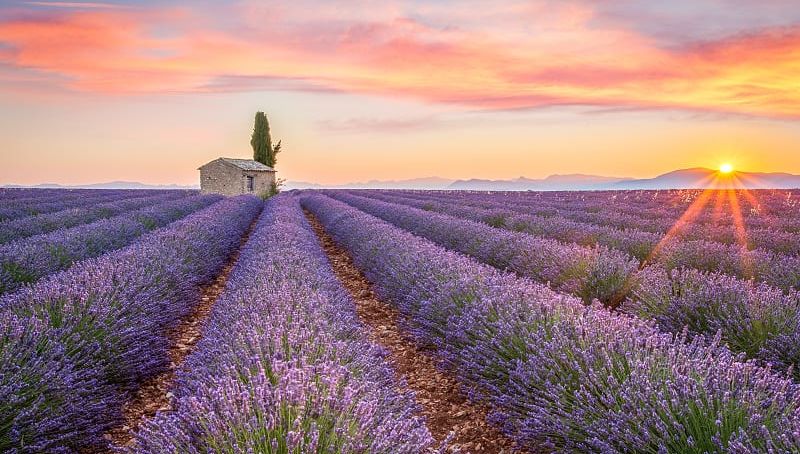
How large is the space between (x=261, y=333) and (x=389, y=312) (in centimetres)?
352

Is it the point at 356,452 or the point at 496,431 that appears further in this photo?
the point at 496,431

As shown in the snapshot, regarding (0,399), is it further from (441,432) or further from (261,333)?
(441,432)

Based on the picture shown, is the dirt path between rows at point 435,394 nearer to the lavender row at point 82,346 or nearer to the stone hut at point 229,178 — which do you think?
the lavender row at point 82,346

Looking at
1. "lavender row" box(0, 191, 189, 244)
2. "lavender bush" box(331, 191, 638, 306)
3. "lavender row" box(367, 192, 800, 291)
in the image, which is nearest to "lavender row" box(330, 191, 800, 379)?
"lavender bush" box(331, 191, 638, 306)

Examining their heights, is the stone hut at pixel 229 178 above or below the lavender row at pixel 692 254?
above

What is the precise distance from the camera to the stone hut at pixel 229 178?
3378 cm

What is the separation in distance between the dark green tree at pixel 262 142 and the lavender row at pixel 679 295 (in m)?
37.6

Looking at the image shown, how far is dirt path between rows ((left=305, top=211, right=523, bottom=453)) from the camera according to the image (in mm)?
3303

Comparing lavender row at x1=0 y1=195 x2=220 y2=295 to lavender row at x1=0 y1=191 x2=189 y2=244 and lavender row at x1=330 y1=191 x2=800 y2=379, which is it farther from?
lavender row at x1=330 y1=191 x2=800 y2=379

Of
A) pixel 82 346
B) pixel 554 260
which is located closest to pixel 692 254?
pixel 554 260

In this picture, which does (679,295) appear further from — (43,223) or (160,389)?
(43,223)

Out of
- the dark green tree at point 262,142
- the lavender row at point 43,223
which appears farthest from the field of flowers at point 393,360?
the dark green tree at point 262,142

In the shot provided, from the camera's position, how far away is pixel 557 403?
254cm

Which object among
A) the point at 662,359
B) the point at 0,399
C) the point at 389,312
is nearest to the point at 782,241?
the point at 389,312
